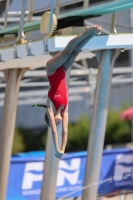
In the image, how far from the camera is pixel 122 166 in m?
15.7

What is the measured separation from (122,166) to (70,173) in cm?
161

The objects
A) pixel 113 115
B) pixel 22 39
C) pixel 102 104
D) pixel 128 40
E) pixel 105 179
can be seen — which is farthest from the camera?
pixel 113 115

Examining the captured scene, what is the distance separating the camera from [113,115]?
33.6 metres

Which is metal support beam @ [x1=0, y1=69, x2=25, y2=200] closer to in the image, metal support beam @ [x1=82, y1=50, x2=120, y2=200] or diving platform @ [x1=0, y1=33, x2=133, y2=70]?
diving platform @ [x1=0, y1=33, x2=133, y2=70]

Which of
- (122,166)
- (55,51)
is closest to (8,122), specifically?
(55,51)

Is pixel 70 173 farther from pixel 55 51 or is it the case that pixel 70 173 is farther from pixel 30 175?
A: pixel 55 51

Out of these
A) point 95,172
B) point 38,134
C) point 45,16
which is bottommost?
point 38,134

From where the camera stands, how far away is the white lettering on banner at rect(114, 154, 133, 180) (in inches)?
615

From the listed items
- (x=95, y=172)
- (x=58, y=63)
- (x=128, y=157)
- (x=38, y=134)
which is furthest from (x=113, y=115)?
(x=58, y=63)

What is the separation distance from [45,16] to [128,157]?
23.8 ft

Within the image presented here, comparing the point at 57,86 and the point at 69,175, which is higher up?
the point at 57,86

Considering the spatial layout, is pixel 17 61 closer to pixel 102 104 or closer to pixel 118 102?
pixel 102 104

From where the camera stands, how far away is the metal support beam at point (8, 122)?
12422 millimetres

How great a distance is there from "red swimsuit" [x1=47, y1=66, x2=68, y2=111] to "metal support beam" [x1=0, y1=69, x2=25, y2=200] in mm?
5823
